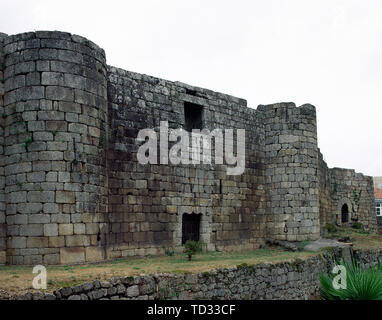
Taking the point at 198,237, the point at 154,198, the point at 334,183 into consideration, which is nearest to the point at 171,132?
the point at 154,198

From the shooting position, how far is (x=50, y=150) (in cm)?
1112

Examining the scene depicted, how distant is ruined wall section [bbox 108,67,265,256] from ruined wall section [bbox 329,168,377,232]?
27.1 feet

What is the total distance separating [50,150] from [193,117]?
630 cm

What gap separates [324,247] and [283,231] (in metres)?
2.03


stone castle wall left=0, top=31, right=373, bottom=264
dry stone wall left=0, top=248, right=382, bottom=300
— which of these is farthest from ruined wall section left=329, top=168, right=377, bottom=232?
dry stone wall left=0, top=248, right=382, bottom=300

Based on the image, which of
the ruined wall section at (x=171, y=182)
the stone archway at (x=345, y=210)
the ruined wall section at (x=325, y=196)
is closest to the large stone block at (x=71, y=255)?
the ruined wall section at (x=171, y=182)

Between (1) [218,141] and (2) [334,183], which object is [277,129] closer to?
(1) [218,141]

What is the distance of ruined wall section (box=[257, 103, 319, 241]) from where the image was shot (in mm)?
17781

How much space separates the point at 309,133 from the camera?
18.5 m

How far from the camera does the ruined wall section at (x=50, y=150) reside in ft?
35.7

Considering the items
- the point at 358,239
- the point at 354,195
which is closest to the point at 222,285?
the point at 358,239

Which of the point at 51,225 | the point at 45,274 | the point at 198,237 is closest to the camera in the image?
the point at 45,274

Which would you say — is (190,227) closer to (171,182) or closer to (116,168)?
(171,182)

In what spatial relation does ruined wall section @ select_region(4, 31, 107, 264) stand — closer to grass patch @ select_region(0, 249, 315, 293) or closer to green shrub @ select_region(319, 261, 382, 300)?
grass patch @ select_region(0, 249, 315, 293)
